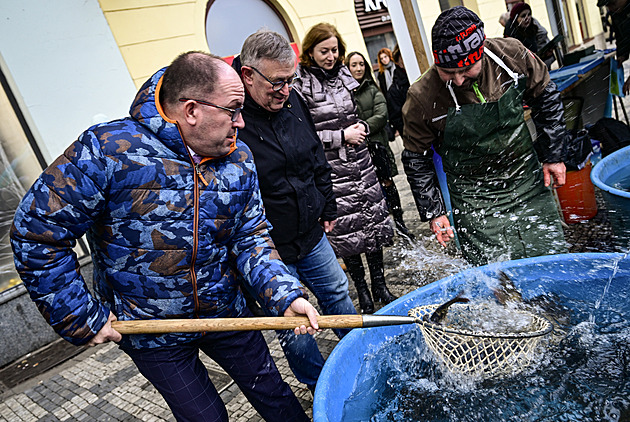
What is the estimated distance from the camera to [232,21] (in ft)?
22.9

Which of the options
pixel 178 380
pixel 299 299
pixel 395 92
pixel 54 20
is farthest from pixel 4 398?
pixel 395 92

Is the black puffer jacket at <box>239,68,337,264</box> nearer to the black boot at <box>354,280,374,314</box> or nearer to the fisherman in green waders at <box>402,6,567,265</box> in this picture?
the fisherman in green waders at <box>402,6,567,265</box>

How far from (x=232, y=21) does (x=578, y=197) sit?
5754 mm

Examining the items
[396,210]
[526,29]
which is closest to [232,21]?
[396,210]

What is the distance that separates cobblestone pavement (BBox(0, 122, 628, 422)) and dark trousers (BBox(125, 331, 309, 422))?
2.11ft

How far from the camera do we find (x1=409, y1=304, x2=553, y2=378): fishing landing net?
5.73 ft

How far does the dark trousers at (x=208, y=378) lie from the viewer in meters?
1.89

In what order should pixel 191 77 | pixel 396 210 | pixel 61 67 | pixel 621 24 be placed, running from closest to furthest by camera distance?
1. pixel 191 77
2. pixel 621 24
3. pixel 396 210
4. pixel 61 67

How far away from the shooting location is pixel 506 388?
5.59ft

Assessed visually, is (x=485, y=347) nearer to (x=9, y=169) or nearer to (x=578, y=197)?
(x=578, y=197)

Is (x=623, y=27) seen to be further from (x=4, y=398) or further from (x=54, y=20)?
(x=4, y=398)

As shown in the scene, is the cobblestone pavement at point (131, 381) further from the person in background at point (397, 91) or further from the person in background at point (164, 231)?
the person in background at point (397, 91)

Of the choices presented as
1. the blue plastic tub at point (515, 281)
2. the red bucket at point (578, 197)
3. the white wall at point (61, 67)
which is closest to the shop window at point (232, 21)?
the white wall at point (61, 67)

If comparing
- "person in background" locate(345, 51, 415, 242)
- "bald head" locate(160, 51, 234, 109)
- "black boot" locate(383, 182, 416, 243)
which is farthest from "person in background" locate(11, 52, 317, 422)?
"black boot" locate(383, 182, 416, 243)
